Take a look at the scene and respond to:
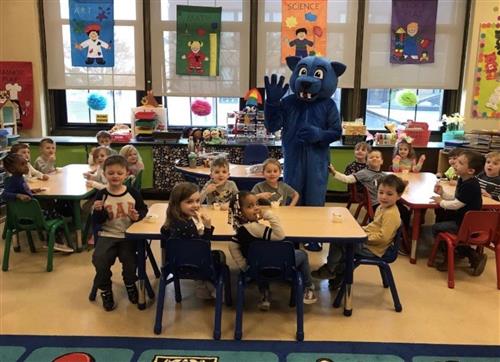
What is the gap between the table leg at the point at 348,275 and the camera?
295 centimetres

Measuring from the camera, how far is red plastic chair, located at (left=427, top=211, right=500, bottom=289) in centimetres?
341

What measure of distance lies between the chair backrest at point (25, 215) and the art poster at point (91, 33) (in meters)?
2.85

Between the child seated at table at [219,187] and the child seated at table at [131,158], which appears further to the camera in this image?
the child seated at table at [131,158]

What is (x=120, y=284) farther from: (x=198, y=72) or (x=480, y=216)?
(x=198, y=72)

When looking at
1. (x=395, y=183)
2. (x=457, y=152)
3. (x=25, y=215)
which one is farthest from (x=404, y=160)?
(x=25, y=215)

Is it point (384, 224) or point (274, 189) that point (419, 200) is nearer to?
point (384, 224)

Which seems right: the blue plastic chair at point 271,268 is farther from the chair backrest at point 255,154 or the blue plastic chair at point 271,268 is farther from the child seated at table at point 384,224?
the chair backrest at point 255,154

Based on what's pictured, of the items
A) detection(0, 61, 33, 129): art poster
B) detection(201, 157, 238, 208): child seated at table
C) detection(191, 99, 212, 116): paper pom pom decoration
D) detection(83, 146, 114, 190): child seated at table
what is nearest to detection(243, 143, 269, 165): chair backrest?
detection(191, 99, 212, 116): paper pom pom decoration

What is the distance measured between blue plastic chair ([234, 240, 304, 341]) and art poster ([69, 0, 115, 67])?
14.0ft

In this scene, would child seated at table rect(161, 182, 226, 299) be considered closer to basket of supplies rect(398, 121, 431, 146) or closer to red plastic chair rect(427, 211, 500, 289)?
red plastic chair rect(427, 211, 500, 289)

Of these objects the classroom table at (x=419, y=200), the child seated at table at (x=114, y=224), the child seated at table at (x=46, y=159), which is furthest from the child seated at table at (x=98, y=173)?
the classroom table at (x=419, y=200)

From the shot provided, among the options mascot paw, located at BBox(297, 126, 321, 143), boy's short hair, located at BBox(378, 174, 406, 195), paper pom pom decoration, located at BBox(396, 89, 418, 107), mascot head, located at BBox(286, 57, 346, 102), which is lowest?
boy's short hair, located at BBox(378, 174, 406, 195)

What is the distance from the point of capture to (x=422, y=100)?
621 cm

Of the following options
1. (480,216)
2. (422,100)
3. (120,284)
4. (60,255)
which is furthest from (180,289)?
(422,100)
